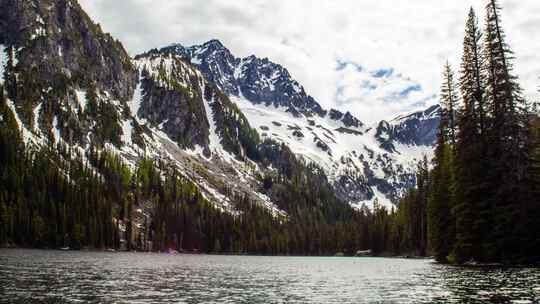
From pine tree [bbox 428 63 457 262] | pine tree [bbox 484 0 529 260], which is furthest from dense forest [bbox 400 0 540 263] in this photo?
pine tree [bbox 428 63 457 262]

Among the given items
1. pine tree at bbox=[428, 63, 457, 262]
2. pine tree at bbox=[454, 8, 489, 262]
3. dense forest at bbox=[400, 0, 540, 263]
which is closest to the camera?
dense forest at bbox=[400, 0, 540, 263]

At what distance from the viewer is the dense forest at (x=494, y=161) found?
49.1m

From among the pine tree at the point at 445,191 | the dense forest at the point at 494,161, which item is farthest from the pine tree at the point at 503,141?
the pine tree at the point at 445,191

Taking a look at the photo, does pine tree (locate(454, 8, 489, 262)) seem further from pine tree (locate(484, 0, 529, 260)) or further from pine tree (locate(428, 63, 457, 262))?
pine tree (locate(428, 63, 457, 262))

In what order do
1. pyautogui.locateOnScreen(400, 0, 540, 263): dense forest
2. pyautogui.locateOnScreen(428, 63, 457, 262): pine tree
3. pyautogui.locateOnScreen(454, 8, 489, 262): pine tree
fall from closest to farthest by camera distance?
pyautogui.locateOnScreen(400, 0, 540, 263): dense forest
pyautogui.locateOnScreen(454, 8, 489, 262): pine tree
pyautogui.locateOnScreen(428, 63, 457, 262): pine tree

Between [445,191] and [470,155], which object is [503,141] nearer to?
[470,155]

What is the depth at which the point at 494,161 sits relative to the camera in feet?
176

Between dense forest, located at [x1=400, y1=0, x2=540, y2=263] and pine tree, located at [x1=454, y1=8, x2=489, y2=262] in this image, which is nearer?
dense forest, located at [x1=400, y1=0, x2=540, y2=263]

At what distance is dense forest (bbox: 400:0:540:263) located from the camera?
49.1 meters

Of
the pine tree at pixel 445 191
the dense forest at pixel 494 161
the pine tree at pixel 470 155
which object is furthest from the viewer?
the pine tree at pixel 445 191

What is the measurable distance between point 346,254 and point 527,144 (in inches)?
5608

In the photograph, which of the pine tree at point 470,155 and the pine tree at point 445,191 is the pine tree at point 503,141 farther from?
the pine tree at point 445,191

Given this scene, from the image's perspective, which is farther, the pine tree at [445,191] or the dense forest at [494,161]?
the pine tree at [445,191]

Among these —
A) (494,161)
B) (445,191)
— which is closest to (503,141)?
(494,161)
